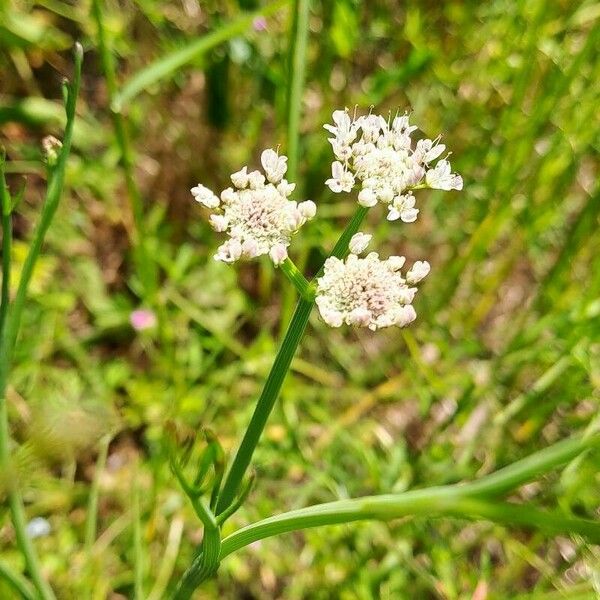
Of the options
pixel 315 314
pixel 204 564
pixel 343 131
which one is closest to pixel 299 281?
pixel 343 131

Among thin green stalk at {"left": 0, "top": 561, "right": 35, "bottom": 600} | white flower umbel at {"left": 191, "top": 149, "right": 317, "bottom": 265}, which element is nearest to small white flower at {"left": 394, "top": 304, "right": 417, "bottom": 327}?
white flower umbel at {"left": 191, "top": 149, "right": 317, "bottom": 265}

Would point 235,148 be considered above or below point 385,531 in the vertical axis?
above

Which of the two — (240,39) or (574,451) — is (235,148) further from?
(574,451)

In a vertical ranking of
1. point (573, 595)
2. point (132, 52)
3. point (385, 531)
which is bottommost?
point (385, 531)

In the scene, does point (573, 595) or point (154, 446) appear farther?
point (154, 446)

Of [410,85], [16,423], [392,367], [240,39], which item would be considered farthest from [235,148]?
[16,423]

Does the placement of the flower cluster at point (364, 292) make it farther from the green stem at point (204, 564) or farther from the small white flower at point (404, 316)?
the green stem at point (204, 564)

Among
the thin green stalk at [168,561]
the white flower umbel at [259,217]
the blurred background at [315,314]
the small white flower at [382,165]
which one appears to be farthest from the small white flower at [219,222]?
the thin green stalk at [168,561]
